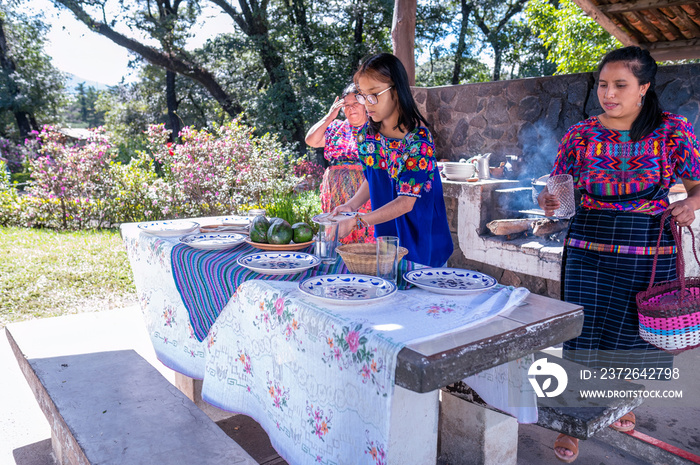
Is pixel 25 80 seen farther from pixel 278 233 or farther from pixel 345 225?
pixel 345 225

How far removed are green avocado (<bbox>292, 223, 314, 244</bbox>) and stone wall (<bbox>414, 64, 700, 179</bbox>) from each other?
3.60 meters

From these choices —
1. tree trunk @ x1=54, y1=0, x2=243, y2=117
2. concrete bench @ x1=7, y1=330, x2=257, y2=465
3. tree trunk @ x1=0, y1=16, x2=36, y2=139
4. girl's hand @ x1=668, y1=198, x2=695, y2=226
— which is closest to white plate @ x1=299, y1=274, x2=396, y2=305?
concrete bench @ x1=7, y1=330, x2=257, y2=465

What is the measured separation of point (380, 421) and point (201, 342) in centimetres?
124

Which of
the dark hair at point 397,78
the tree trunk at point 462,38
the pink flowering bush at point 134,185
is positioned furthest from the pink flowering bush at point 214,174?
the tree trunk at point 462,38

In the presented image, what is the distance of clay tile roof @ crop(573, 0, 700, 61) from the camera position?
16.9ft

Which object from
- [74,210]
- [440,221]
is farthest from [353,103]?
[74,210]

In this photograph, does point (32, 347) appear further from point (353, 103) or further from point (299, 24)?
point (299, 24)

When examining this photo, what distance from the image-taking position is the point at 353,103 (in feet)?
10.6

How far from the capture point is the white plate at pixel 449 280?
1.81 metres

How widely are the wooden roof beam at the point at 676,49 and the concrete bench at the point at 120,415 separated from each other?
6.43 meters

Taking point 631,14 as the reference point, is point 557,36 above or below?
above

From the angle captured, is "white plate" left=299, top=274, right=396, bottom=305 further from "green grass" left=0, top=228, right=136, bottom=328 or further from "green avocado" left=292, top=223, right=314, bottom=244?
"green grass" left=0, top=228, right=136, bottom=328

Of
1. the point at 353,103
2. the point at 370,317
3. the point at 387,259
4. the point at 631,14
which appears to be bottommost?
the point at 370,317

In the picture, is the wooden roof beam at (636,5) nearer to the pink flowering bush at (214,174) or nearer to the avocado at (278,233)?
the avocado at (278,233)
